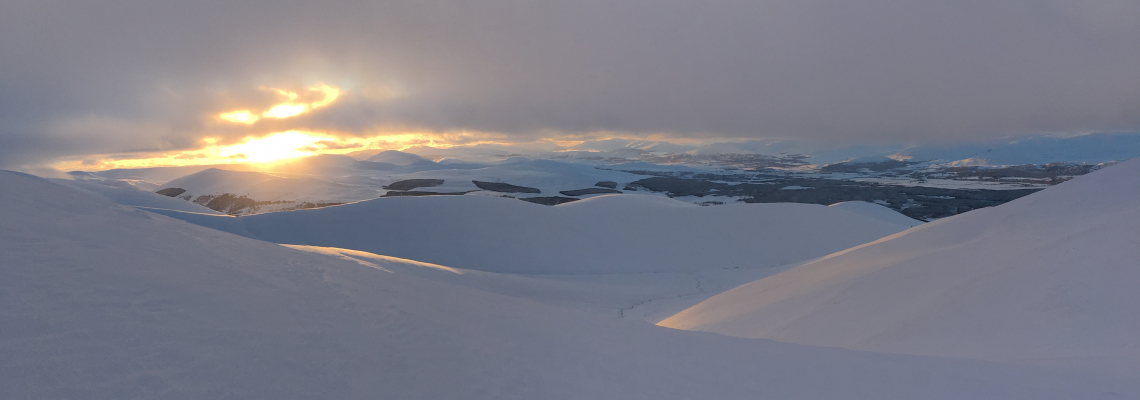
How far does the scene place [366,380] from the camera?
371 cm

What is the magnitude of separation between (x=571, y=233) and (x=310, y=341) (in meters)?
24.4

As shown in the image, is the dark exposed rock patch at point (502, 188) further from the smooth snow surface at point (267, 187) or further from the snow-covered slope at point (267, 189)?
the smooth snow surface at point (267, 187)

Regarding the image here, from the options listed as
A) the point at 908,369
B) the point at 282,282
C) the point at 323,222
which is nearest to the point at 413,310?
the point at 282,282

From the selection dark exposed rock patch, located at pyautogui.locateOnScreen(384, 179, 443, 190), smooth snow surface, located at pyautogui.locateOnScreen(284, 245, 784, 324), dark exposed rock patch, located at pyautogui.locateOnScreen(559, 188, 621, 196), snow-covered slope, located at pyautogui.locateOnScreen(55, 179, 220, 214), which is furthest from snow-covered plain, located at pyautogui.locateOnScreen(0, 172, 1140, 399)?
dark exposed rock patch, located at pyautogui.locateOnScreen(384, 179, 443, 190)

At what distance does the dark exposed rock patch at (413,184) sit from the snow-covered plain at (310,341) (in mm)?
65527

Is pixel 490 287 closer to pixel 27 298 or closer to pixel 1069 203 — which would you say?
pixel 27 298

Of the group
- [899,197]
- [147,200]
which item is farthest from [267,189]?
[899,197]

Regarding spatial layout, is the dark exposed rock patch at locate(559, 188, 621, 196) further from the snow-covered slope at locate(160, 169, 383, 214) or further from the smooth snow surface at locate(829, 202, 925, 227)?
the smooth snow surface at locate(829, 202, 925, 227)

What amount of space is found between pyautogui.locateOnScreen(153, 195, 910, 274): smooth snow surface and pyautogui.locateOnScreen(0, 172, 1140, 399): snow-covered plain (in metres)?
18.7

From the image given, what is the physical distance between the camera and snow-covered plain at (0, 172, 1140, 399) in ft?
10.3

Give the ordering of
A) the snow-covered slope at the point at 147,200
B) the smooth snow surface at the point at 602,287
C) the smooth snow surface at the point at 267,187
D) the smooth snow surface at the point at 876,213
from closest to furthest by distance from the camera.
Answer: the smooth snow surface at the point at 602,287
the snow-covered slope at the point at 147,200
the smooth snow surface at the point at 876,213
the smooth snow surface at the point at 267,187

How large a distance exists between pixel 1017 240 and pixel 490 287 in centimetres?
1236

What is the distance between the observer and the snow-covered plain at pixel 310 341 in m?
3.13

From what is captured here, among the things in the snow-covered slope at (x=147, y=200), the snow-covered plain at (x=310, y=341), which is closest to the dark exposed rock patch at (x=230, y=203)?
the snow-covered slope at (x=147, y=200)
